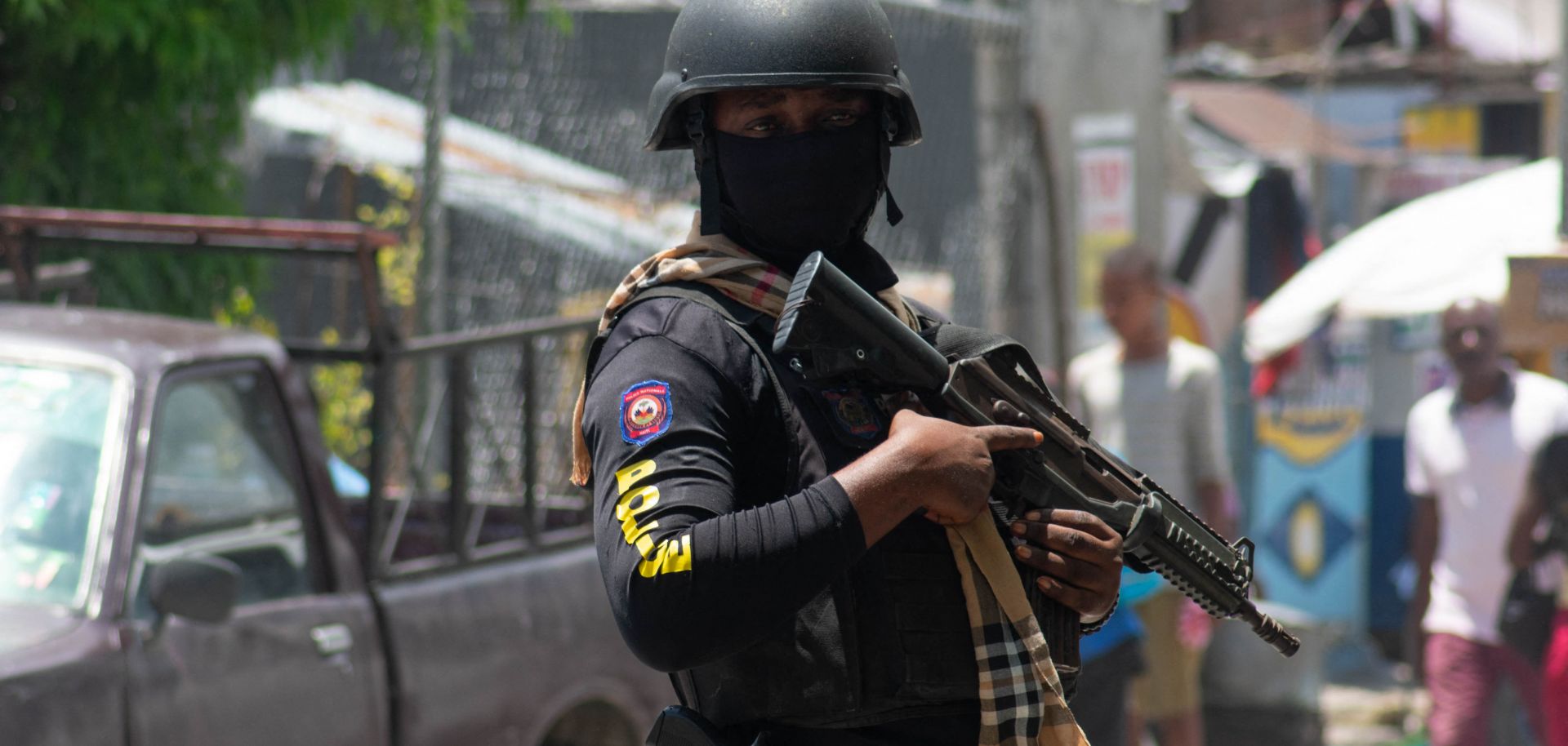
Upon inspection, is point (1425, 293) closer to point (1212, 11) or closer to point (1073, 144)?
point (1073, 144)

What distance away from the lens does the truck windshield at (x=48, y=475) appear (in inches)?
141

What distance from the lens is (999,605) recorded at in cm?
A: 201

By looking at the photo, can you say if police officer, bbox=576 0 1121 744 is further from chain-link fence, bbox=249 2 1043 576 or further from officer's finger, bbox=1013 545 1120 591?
chain-link fence, bbox=249 2 1043 576

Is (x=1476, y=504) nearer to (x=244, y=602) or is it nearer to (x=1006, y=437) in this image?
(x=244, y=602)

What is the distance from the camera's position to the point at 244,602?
4082 mm

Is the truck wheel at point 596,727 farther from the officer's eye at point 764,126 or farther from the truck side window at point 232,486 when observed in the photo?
the officer's eye at point 764,126

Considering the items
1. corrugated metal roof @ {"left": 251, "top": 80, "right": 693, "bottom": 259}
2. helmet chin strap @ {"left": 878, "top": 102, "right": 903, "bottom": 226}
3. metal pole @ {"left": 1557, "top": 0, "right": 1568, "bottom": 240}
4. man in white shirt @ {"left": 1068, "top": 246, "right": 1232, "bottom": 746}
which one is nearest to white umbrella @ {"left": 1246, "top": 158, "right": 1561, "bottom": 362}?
man in white shirt @ {"left": 1068, "top": 246, "right": 1232, "bottom": 746}

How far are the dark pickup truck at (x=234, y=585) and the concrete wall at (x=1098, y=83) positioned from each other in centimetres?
329

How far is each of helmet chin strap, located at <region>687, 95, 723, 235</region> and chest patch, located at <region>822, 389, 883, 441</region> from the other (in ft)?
1.03

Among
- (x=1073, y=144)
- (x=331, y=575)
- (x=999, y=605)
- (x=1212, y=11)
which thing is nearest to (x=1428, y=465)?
(x=1073, y=144)

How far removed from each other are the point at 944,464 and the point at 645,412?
329mm

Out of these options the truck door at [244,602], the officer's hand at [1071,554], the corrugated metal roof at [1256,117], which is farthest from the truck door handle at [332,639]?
the corrugated metal roof at [1256,117]

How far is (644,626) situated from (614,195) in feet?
17.5

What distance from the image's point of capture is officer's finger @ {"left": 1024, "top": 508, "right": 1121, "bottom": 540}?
2070mm
